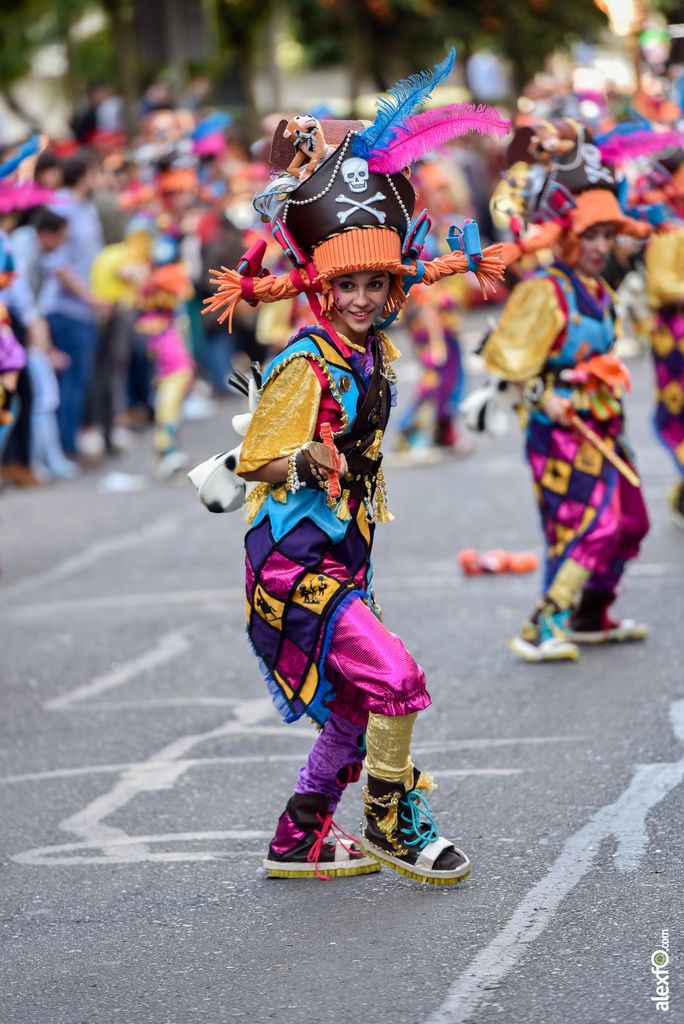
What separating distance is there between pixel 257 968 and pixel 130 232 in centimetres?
836

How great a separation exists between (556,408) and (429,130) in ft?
7.21

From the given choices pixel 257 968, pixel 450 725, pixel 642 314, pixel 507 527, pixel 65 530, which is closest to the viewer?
pixel 257 968

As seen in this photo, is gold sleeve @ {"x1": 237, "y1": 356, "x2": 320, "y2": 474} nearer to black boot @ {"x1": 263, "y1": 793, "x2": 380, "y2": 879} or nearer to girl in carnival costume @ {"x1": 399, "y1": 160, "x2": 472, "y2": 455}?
black boot @ {"x1": 263, "y1": 793, "x2": 380, "y2": 879}

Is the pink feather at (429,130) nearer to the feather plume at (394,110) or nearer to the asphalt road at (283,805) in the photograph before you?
the feather plume at (394,110)

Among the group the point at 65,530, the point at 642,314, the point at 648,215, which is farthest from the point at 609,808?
the point at 65,530

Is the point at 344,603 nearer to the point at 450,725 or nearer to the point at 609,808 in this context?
the point at 609,808

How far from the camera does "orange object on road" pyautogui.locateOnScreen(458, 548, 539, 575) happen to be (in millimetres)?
7746

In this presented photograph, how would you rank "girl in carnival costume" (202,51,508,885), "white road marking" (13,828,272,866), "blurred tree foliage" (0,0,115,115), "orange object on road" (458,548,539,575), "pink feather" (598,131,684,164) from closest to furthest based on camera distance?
"girl in carnival costume" (202,51,508,885) < "white road marking" (13,828,272,866) < "pink feather" (598,131,684,164) < "orange object on road" (458,548,539,575) < "blurred tree foliage" (0,0,115,115)

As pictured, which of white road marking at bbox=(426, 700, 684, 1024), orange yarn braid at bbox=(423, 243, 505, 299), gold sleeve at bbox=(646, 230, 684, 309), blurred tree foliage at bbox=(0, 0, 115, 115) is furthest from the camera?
blurred tree foliage at bbox=(0, 0, 115, 115)

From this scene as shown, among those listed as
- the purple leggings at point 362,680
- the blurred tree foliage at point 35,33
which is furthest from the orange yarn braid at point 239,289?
the blurred tree foliage at point 35,33

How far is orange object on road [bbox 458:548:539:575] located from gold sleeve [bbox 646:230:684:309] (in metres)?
1.52

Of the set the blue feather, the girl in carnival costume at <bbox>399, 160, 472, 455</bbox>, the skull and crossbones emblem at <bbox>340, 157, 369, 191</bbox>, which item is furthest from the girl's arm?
the girl in carnival costume at <bbox>399, 160, 472, 455</bbox>

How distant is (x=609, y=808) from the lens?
14.3 ft

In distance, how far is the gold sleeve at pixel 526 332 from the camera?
5.94 metres
